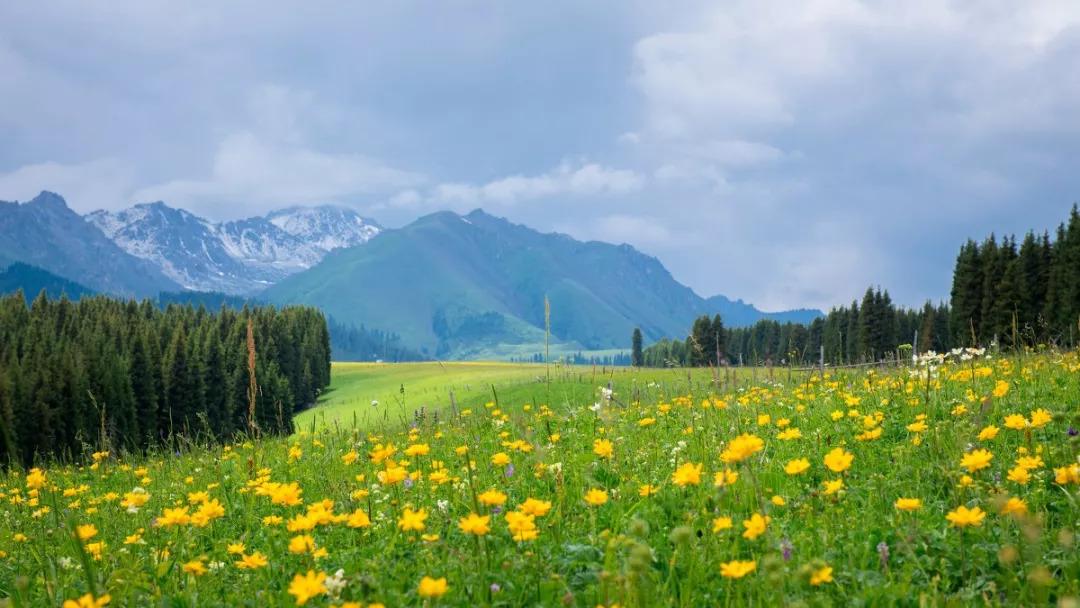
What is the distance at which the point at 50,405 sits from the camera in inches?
2025

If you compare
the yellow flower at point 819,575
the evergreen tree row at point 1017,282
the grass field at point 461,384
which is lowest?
the grass field at point 461,384

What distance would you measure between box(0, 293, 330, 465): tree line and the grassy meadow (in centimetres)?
174

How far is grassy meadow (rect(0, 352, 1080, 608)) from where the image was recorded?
3146mm

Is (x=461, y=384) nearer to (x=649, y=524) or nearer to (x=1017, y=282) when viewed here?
(x=1017, y=282)

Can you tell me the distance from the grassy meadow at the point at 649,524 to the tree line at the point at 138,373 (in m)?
1.74

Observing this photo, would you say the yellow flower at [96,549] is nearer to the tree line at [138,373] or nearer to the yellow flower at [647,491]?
the tree line at [138,373]

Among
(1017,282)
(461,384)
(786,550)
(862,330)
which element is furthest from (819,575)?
(862,330)

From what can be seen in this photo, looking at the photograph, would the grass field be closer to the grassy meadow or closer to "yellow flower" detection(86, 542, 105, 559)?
the grassy meadow

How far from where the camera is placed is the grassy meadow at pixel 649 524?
124 inches

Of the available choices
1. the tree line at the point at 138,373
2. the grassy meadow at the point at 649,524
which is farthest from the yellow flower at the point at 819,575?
the tree line at the point at 138,373

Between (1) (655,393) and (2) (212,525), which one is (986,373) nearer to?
(1) (655,393)

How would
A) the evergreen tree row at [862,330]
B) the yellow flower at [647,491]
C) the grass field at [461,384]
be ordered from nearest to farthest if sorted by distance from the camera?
the yellow flower at [647,491]
the grass field at [461,384]
the evergreen tree row at [862,330]

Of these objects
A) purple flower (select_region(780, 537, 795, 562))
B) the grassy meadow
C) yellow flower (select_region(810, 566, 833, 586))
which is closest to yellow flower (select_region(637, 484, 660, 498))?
the grassy meadow

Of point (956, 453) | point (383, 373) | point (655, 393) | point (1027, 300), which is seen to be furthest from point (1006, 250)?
point (383, 373)
